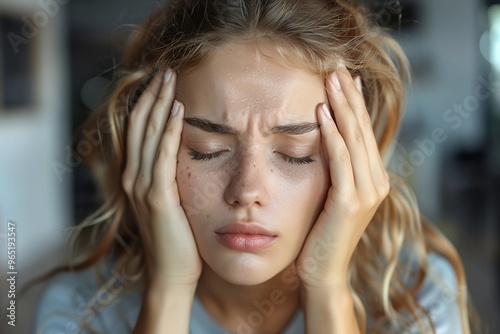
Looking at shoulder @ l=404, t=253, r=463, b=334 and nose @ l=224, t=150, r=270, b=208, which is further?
shoulder @ l=404, t=253, r=463, b=334

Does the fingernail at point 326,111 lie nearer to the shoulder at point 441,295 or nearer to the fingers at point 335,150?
the fingers at point 335,150

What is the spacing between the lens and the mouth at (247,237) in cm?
45

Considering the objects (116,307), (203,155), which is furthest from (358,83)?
(116,307)

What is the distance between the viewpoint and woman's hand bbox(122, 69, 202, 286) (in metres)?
0.46

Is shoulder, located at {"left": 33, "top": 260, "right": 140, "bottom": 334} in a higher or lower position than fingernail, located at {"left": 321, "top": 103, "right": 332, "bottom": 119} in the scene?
lower

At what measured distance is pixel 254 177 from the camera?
43cm

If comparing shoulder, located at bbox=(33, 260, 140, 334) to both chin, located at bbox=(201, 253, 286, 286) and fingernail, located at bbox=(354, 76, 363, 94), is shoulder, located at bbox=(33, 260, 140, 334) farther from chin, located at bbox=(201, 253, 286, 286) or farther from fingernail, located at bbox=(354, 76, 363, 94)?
fingernail, located at bbox=(354, 76, 363, 94)

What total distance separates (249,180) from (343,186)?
8 cm

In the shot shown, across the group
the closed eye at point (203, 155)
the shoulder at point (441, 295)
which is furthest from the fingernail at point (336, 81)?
→ the shoulder at point (441, 295)

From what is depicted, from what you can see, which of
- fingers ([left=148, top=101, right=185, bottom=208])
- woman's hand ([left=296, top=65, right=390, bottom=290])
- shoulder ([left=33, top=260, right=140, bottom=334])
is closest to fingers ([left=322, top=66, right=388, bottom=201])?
woman's hand ([left=296, top=65, right=390, bottom=290])

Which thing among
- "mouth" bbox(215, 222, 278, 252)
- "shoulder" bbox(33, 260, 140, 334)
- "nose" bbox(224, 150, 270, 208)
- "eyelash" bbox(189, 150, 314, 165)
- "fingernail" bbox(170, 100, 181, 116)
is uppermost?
"fingernail" bbox(170, 100, 181, 116)

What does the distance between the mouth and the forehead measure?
0.27 ft

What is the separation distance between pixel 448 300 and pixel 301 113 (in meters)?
0.25

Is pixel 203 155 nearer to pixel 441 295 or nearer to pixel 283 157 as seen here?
pixel 283 157
